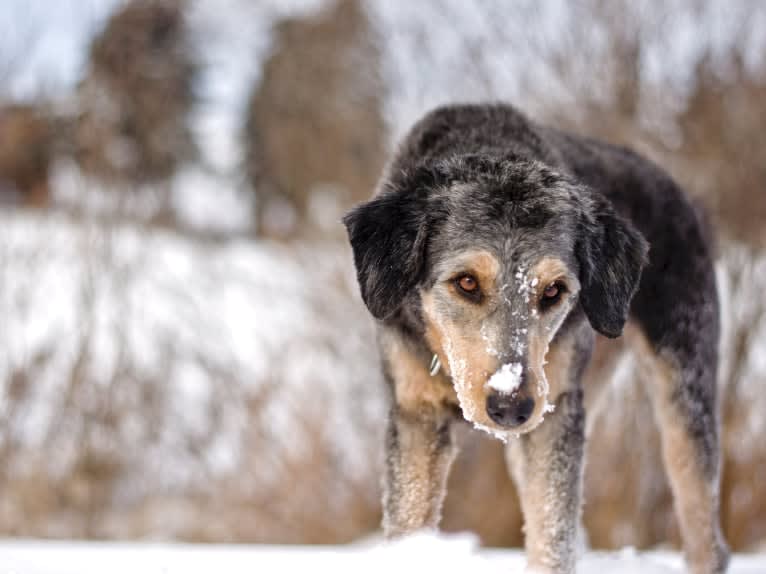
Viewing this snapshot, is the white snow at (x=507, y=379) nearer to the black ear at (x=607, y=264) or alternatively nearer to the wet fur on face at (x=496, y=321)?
the wet fur on face at (x=496, y=321)

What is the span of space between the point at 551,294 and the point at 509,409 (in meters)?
0.51

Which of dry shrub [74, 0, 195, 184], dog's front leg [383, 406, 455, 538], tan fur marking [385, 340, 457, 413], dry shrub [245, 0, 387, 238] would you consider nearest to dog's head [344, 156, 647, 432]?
tan fur marking [385, 340, 457, 413]

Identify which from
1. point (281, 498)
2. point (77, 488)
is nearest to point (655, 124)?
point (281, 498)

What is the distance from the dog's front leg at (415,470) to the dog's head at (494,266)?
33cm

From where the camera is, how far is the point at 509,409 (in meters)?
2.70

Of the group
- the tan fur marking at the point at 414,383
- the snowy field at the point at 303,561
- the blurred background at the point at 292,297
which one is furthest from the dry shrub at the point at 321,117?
the tan fur marking at the point at 414,383

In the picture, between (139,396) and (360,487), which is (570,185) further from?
(139,396)

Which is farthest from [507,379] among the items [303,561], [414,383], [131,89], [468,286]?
[131,89]

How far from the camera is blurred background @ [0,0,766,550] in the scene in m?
8.95

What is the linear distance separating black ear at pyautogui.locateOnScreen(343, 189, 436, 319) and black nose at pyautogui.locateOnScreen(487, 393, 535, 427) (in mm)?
639

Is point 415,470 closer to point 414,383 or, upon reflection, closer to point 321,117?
point 414,383

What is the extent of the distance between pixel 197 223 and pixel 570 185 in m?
12.9

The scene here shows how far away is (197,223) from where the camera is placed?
15.5m

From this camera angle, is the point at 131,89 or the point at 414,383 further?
the point at 131,89
